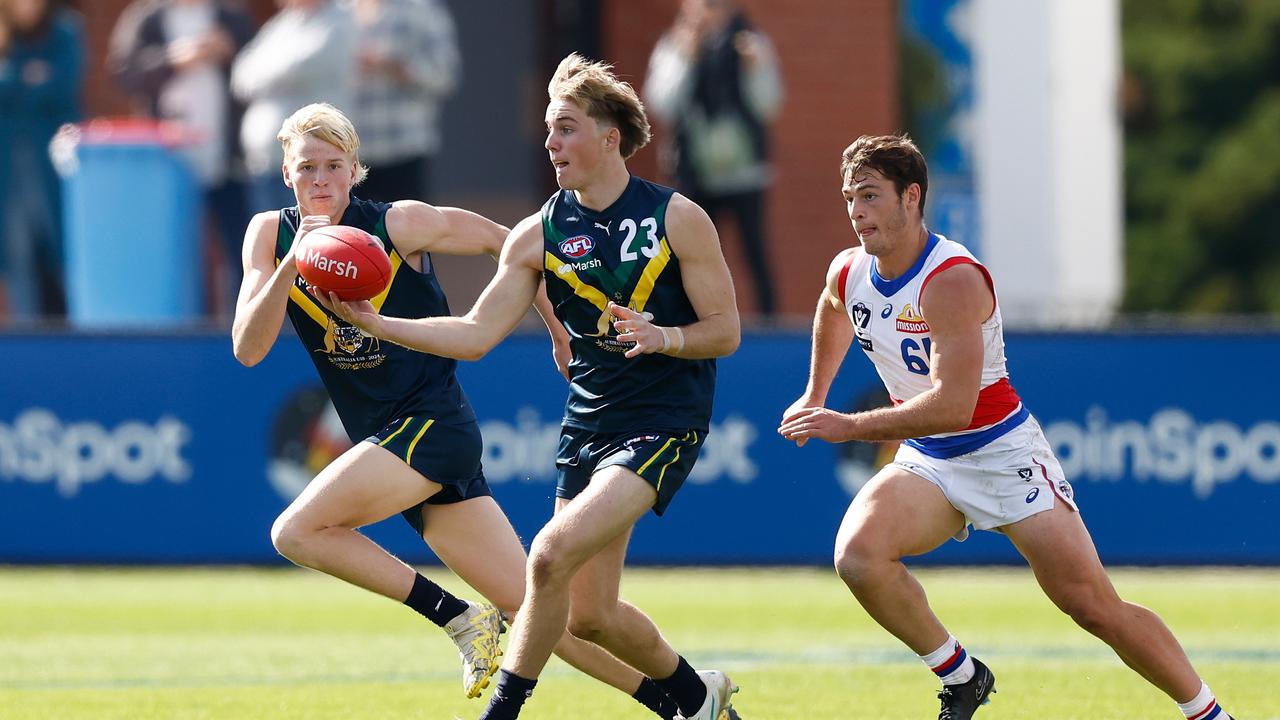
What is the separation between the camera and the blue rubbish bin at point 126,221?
14.5 meters

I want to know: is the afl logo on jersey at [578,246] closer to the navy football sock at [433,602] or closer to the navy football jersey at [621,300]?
the navy football jersey at [621,300]

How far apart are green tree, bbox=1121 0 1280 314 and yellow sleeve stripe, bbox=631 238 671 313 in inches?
1331

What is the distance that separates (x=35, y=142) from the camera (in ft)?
50.1

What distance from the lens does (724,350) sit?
21.7 feet

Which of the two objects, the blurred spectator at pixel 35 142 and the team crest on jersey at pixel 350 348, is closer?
the team crest on jersey at pixel 350 348

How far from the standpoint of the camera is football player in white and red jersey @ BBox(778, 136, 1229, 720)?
6.63 metres

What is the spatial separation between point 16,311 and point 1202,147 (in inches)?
1182

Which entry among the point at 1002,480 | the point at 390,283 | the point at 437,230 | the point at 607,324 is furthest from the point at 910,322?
the point at 390,283

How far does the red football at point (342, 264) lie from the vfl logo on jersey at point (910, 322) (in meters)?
1.74

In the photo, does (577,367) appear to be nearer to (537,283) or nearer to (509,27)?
(537,283)

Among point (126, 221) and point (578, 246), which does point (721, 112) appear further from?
point (578, 246)

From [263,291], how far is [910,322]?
2.19 meters

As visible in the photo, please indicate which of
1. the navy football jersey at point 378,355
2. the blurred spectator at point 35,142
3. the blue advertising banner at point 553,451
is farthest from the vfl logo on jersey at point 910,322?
the blurred spectator at point 35,142

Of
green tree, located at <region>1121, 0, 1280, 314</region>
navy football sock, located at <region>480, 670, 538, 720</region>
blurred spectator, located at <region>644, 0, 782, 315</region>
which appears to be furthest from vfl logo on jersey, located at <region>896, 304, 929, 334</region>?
green tree, located at <region>1121, 0, 1280, 314</region>
